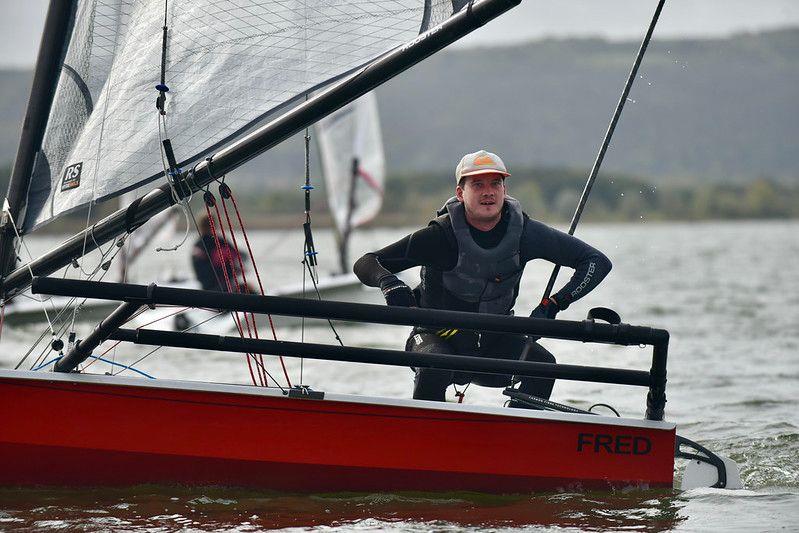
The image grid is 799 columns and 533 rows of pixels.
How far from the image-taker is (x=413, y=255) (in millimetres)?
4922

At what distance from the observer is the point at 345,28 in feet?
15.6

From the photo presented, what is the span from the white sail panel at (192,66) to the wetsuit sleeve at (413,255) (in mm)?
791

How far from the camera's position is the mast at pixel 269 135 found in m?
4.32

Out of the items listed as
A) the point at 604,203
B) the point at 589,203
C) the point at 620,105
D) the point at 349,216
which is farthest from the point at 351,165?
the point at 604,203

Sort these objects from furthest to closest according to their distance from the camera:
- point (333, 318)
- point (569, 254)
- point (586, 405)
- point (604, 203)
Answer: point (604, 203)
point (586, 405)
point (569, 254)
point (333, 318)

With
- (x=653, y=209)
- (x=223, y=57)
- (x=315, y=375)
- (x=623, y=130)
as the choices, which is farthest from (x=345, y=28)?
(x=623, y=130)

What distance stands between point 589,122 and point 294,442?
14800 cm

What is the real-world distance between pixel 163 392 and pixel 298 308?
0.66m

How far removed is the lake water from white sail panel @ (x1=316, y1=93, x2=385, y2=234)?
338 centimetres

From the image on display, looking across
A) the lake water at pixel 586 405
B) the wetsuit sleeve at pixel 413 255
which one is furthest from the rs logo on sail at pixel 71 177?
the wetsuit sleeve at pixel 413 255

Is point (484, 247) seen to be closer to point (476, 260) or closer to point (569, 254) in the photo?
point (476, 260)

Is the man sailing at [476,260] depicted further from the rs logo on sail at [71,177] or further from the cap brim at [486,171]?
the rs logo on sail at [71,177]

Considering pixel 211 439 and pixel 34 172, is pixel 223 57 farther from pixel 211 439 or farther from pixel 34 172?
pixel 211 439

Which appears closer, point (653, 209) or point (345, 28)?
point (345, 28)
